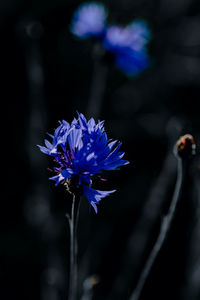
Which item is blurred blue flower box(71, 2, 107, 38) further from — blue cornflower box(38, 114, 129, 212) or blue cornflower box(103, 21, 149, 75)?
blue cornflower box(38, 114, 129, 212)

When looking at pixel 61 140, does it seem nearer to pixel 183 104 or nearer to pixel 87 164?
pixel 87 164

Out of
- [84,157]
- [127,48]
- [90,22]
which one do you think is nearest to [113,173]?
[127,48]

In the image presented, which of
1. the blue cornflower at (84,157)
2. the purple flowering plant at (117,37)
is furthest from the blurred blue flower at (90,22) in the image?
the blue cornflower at (84,157)

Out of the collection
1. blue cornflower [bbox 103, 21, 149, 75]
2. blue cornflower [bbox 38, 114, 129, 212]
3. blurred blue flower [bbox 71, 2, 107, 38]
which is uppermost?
blurred blue flower [bbox 71, 2, 107, 38]

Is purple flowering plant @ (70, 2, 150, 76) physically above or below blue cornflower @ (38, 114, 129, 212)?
above

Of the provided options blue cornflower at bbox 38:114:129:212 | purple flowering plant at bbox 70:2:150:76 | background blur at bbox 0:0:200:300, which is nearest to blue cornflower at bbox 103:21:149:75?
purple flowering plant at bbox 70:2:150:76

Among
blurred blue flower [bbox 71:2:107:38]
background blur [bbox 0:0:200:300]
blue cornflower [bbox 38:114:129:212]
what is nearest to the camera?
blue cornflower [bbox 38:114:129:212]

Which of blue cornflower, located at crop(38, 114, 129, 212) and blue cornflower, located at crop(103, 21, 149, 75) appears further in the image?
blue cornflower, located at crop(103, 21, 149, 75)

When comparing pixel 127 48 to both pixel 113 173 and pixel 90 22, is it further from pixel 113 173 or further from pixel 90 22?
pixel 113 173
